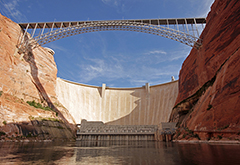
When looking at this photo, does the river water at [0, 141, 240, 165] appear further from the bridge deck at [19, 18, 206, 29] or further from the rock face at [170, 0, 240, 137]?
the bridge deck at [19, 18, 206, 29]

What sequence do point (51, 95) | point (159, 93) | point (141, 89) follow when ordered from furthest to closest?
point (141, 89)
point (159, 93)
point (51, 95)

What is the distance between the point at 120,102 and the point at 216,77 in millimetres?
39254

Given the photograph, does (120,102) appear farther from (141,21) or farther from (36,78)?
(141,21)

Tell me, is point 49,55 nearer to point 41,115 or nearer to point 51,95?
point 51,95

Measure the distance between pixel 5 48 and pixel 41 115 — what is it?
14059 millimetres

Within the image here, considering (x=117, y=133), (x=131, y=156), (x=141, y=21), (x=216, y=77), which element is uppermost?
(x=141, y=21)

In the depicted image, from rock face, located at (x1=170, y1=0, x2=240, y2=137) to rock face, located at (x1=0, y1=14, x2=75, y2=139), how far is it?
79.7 feet

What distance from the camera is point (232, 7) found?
18047mm

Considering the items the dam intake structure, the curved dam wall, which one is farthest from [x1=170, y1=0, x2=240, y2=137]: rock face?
the curved dam wall

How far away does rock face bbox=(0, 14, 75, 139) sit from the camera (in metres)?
21.0

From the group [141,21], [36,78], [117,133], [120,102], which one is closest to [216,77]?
[141,21]

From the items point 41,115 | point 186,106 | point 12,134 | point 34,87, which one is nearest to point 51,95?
point 34,87

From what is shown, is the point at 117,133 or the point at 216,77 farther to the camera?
the point at 117,133

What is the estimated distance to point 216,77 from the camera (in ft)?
56.4
